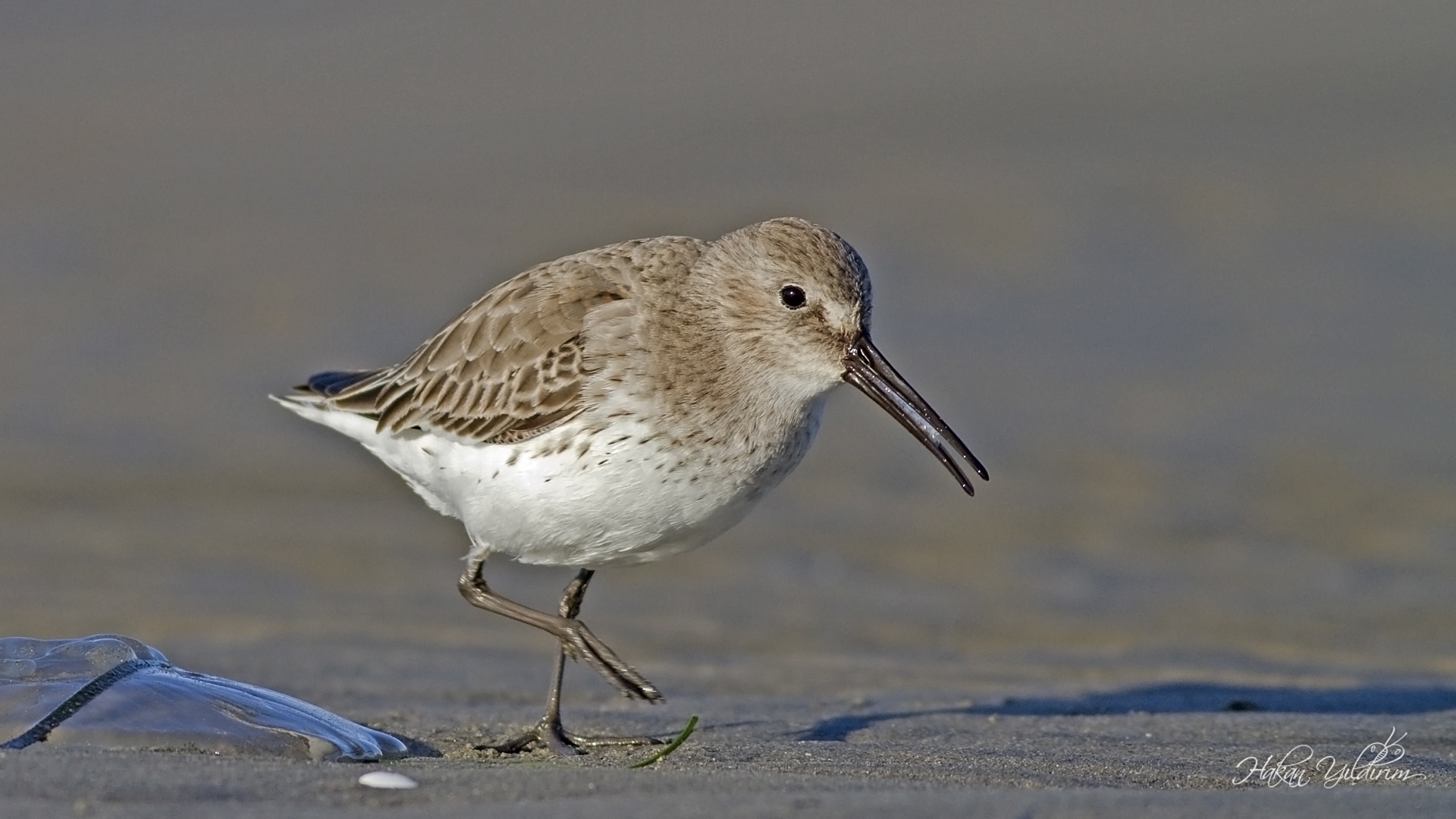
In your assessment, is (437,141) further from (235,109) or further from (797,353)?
(797,353)

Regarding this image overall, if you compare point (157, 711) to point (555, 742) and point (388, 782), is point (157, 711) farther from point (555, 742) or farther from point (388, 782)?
point (555, 742)

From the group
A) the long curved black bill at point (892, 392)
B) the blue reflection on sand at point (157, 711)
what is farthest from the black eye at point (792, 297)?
the blue reflection on sand at point (157, 711)

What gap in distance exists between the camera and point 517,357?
723cm

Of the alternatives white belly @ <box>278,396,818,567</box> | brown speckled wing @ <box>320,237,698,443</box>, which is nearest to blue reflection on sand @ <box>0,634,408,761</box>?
white belly @ <box>278,396,818,567</box>

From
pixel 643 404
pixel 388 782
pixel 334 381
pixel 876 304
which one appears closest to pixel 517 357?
pixel 643 404

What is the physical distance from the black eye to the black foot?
165 cm

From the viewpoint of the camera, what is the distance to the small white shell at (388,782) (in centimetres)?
495

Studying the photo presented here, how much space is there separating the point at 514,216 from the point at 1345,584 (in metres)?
9.41

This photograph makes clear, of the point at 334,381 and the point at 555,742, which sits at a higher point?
the point at 334,381

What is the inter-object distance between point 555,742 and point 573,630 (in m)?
0.49

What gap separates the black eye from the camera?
6.93 m

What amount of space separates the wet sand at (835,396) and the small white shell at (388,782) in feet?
0.16

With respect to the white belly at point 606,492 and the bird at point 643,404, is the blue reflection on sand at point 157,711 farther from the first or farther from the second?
the white belly at point 606,492

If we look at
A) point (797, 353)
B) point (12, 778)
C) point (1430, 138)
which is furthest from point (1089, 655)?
point (1430, 138)
